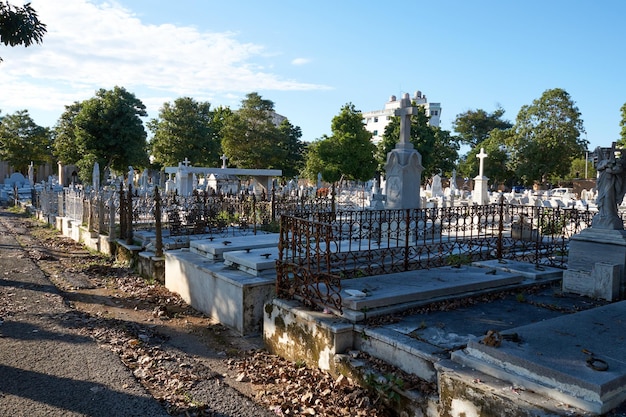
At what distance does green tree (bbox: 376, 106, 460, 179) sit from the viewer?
46.1 metres

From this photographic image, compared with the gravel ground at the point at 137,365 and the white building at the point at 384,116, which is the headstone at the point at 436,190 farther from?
the white building at the point at 384,116

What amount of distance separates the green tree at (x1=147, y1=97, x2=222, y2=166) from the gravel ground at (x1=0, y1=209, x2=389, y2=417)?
3875cm

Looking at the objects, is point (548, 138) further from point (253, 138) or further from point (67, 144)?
point (67, 144)

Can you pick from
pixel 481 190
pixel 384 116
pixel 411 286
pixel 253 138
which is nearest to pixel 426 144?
pixel 253 138

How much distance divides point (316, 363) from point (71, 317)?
4.28 metres

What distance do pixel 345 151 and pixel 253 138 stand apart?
33.3ft

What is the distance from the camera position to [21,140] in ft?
181

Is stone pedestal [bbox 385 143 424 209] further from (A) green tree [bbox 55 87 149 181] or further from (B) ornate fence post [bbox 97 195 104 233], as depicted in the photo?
(A) green tree [bbox 55 87 149 181]

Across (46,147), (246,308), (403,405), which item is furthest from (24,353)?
(46,147)

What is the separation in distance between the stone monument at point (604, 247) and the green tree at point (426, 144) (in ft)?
113

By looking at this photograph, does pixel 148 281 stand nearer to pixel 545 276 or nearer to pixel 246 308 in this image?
pixel 246 308

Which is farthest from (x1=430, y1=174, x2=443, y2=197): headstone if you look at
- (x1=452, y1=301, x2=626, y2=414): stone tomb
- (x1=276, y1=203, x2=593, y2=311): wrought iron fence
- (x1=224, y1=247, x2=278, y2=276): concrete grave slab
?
(x1=452, y1=301, x2=626, y2=414): stone tomb

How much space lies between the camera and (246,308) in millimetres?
7125

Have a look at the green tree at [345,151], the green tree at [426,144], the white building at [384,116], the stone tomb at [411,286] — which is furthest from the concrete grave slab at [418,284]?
the white building at [384,116]
